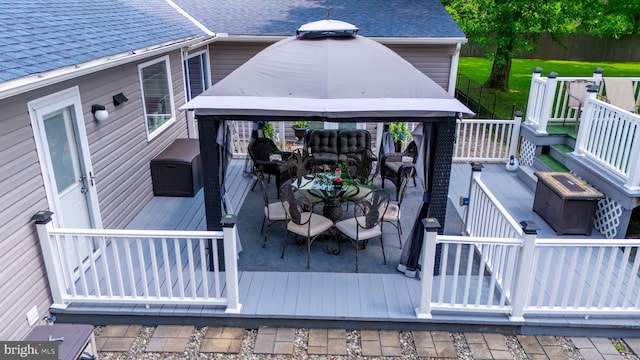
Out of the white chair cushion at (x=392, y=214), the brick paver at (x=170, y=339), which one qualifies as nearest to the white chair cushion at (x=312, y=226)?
the white chair cushion at (x=392, y=214)

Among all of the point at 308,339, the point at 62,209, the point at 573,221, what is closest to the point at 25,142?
the point at 62,209

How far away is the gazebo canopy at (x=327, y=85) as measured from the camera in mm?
4461

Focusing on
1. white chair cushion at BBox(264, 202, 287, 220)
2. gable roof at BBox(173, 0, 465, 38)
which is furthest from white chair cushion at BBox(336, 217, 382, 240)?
gable roof at BBox(173, 0, 465, 38)

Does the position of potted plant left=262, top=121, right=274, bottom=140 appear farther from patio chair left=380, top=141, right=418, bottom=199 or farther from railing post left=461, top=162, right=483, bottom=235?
railing post left=461, top=162, right=483, bottom=235

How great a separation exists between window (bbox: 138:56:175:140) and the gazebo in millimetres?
2565

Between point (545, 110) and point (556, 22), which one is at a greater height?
point (556, 22)

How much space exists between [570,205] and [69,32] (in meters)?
6.41

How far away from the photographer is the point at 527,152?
27.8ft

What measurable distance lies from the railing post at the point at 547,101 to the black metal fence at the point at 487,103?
439 cm

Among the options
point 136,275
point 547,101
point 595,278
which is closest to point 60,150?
point 136,275

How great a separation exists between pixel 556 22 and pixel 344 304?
35.9 feet

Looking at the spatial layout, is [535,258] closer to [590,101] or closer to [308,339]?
[308,339]

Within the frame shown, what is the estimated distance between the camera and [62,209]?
Result: 4.70 meters

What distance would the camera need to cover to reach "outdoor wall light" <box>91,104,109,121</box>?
5270 millimetres
